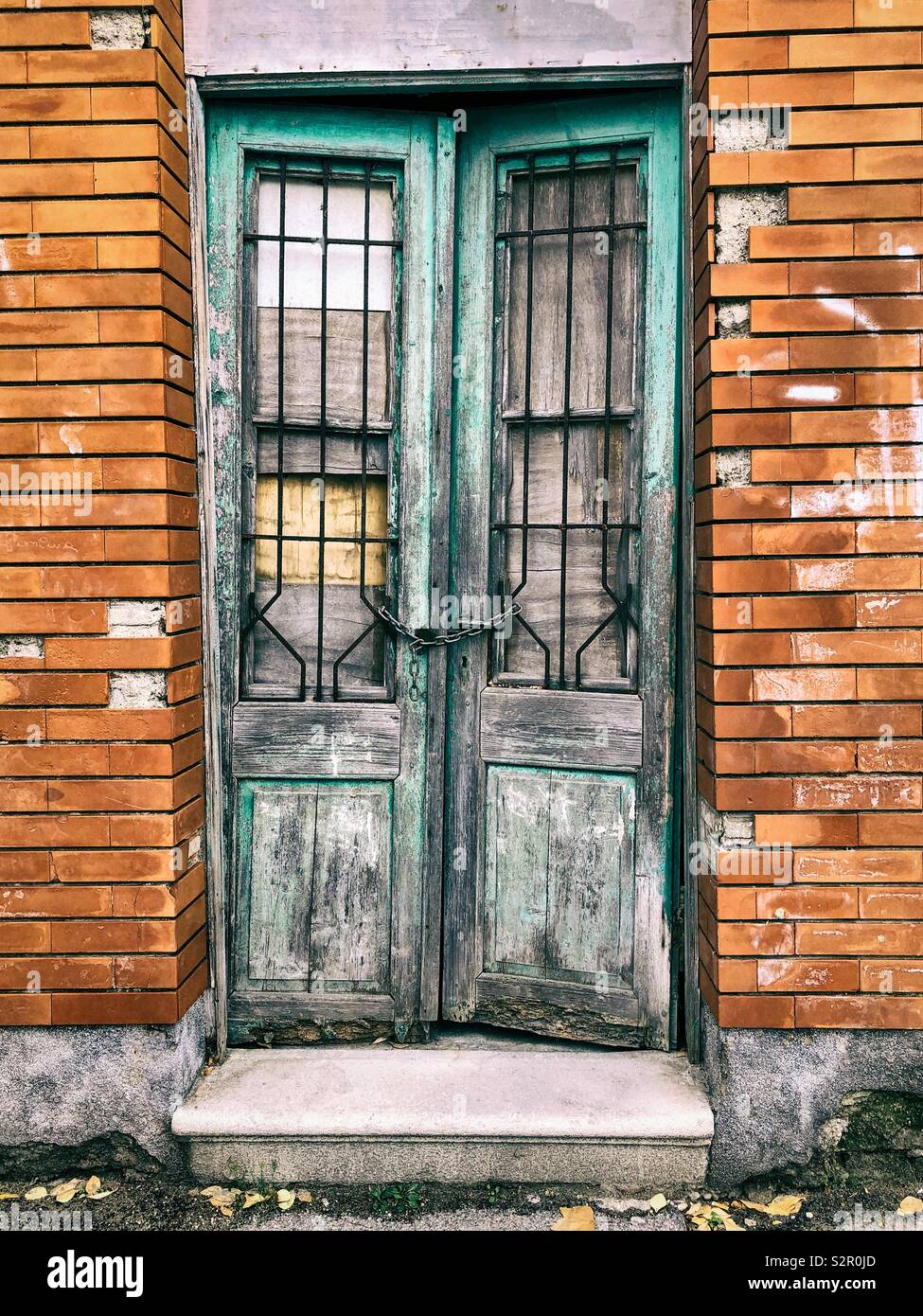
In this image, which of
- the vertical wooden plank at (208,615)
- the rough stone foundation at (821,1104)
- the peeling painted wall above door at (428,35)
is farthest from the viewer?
the vertical wooden plank at (208,615)

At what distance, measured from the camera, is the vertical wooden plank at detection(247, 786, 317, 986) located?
3.06 m

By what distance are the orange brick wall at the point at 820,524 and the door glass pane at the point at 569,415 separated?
40 centimetres

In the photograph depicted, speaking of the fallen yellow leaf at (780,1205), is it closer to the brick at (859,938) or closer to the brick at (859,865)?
the brick at (859,938)

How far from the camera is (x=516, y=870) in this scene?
308cm

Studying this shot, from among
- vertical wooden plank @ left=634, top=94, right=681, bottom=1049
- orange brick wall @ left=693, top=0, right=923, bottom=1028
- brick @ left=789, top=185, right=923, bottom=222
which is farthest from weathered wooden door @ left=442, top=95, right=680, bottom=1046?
brick @ left=789, top=185, right=923, bottom=222

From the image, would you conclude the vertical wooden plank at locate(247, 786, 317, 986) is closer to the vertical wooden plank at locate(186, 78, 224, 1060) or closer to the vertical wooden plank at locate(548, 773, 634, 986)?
the vertical wooden plank at locate(186, 78, 224, 1060)

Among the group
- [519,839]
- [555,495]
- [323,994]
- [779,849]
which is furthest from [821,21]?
[323,994]

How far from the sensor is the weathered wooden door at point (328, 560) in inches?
118

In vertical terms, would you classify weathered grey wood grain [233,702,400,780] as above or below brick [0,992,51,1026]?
above

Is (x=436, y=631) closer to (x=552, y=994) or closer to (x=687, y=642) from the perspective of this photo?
(x=687, y=642)

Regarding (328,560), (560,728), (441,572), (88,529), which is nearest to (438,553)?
(441,572)

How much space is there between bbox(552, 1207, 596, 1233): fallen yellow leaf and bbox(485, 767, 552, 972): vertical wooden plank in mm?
707

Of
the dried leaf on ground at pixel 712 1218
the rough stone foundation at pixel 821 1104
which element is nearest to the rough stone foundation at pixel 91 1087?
the dried leaf on ground at pixel 712 1218

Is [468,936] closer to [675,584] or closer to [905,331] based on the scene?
[675,584]
